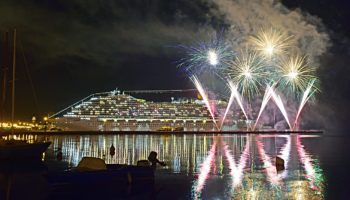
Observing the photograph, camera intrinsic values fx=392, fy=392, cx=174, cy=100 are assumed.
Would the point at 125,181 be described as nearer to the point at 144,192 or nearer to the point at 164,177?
the point at 144,192

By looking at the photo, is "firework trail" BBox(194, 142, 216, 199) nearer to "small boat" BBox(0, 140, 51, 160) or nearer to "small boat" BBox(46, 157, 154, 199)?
"small boat" BBox(46, 157, 154, 199)

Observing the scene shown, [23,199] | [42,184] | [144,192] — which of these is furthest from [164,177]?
[23,199]

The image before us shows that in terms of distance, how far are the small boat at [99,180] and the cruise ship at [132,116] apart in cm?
8315

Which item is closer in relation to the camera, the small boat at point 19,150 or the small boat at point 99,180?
the small boat at point 99,180

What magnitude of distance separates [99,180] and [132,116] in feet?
297

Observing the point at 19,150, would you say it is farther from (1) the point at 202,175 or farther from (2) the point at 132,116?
(2) the point at 132,116

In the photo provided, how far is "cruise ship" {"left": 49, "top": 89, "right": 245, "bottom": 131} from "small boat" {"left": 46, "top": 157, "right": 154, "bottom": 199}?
83.1 meters

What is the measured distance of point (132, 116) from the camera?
10588 cm

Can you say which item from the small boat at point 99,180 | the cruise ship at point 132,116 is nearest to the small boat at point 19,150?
the small boat at point 99,180

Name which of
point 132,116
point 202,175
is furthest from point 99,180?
point 132,116

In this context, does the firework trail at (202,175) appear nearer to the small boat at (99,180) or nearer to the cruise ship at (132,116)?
the small boat at (99,180)

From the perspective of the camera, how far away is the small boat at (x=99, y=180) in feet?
48.6

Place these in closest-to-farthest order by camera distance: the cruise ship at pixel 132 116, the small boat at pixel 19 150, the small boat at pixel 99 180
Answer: the small boat at pixel 99 180 < the small boat at pixel 19 150 < the cruise ship at pixel 132 116

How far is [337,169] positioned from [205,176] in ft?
26.4
